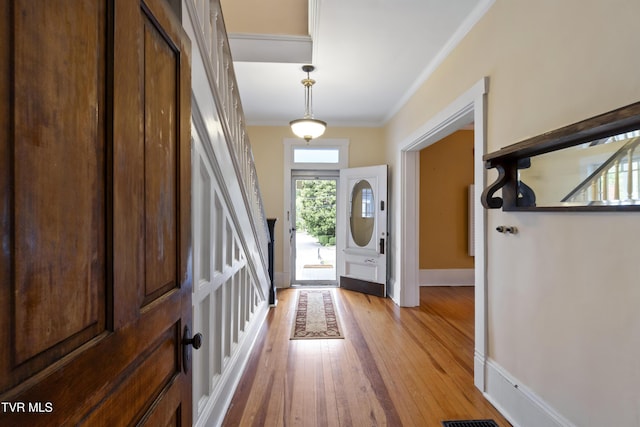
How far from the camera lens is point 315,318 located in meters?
3.59

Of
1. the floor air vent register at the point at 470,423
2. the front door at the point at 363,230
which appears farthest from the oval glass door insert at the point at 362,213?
the floor air vent register at the point at 470,423

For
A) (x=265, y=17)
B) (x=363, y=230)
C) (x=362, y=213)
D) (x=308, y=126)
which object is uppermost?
(x=265, y=17)

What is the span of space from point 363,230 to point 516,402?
3.22 m

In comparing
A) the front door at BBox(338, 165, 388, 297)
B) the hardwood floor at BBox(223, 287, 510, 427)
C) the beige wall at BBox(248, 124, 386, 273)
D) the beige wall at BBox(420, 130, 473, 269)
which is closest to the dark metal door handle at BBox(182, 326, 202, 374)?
the hardwood floor at BBox(223, 287, 510, 427)

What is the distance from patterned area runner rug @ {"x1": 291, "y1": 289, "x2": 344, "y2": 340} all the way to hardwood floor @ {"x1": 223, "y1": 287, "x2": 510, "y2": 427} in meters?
0.11

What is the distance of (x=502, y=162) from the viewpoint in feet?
6.11

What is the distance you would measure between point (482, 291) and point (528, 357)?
495 millimetres

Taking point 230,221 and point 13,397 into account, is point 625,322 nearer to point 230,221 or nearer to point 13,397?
point 13,397

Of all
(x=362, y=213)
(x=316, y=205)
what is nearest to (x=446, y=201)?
(x=362, y=213)

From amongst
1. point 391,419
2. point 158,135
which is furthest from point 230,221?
point 391,419

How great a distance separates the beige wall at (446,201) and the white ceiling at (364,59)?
1.23 m

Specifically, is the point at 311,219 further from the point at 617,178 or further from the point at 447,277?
the point at 617,178

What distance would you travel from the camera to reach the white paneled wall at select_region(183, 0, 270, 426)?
1493 mm

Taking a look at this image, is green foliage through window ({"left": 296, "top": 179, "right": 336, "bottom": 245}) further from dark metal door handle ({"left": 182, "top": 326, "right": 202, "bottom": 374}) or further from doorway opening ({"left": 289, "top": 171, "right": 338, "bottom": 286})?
dark metal door handle ({"left": 182, "top": 326, "right": 202, "bottom": 374})
